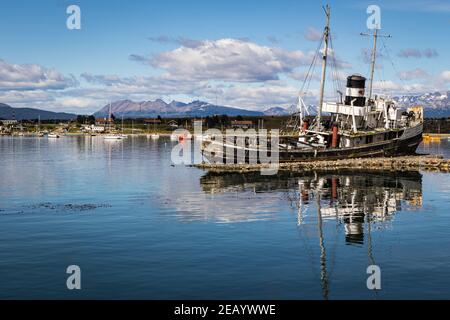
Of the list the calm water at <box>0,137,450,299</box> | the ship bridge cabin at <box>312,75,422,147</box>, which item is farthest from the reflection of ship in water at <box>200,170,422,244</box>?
the ship bridge cabin at <box>312,75,422,147</box>

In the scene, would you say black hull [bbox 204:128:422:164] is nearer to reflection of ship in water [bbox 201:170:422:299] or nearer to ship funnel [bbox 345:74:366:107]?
reflection of ship in water [bbox 201:170:422:299]

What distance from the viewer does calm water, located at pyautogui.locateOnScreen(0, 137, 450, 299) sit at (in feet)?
77.3

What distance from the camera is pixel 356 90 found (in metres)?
88.2

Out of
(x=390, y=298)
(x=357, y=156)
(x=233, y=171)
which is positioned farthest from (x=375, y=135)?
(x=390, y=298)

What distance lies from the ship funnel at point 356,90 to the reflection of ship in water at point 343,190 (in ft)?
57.4

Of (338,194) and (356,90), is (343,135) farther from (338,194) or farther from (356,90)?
(338,194)

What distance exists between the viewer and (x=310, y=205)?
46625 mm

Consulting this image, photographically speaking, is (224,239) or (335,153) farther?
(335,153)

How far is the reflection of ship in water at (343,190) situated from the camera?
41.5m

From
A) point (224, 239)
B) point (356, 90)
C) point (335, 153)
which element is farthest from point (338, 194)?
point (356, 90)

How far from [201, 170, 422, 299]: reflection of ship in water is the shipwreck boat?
27.7 feet

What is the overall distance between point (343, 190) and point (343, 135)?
29277 mm
